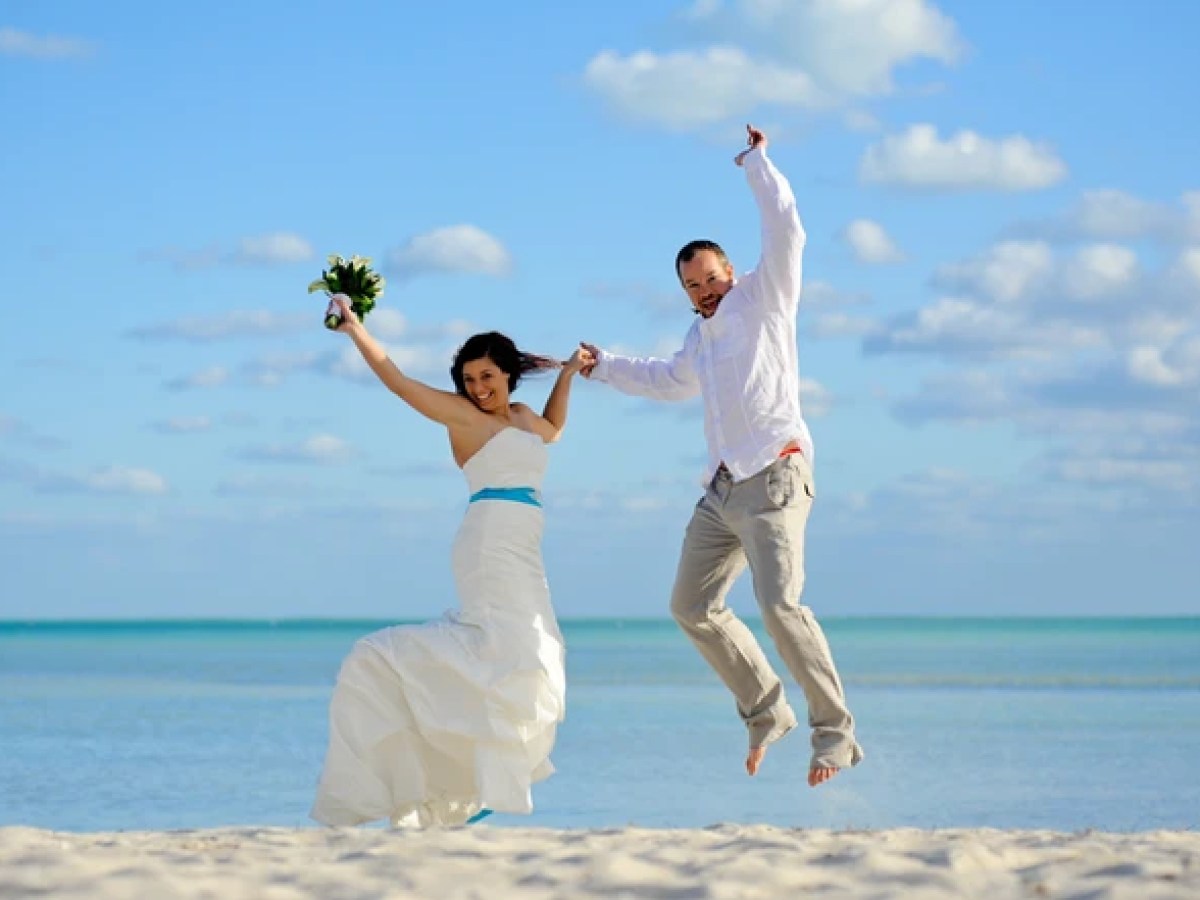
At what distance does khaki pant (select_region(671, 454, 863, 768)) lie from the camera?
23.6 feet

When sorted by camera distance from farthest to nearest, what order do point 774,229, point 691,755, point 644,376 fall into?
point 691,755 → point 644,376 → point 774,229

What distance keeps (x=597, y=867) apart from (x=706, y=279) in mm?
Answer: 2845

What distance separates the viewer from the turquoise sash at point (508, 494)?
7.38 meters

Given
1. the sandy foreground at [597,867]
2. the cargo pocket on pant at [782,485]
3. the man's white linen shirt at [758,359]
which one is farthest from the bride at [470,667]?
the sandy foreground at [597,867]

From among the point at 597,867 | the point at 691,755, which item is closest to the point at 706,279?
the point at 597,867

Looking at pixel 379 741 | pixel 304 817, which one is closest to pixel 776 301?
pixel 379 741

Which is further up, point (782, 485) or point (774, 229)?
point (774, 229)

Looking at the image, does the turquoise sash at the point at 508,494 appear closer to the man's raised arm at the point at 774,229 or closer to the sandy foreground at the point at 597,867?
the man's raised arm at the point at 774,229

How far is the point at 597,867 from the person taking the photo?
18.0 ft

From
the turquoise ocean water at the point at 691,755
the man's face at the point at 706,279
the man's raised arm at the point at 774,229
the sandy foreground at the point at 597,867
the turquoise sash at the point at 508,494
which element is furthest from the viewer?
the turquoise ocean water at the point at 691,755

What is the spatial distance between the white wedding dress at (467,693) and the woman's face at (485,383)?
0.15m

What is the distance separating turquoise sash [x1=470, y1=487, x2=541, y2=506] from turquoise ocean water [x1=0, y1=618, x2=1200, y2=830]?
3628 mm

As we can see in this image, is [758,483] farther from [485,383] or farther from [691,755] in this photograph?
[691,755]

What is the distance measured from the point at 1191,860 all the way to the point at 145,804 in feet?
25.8
